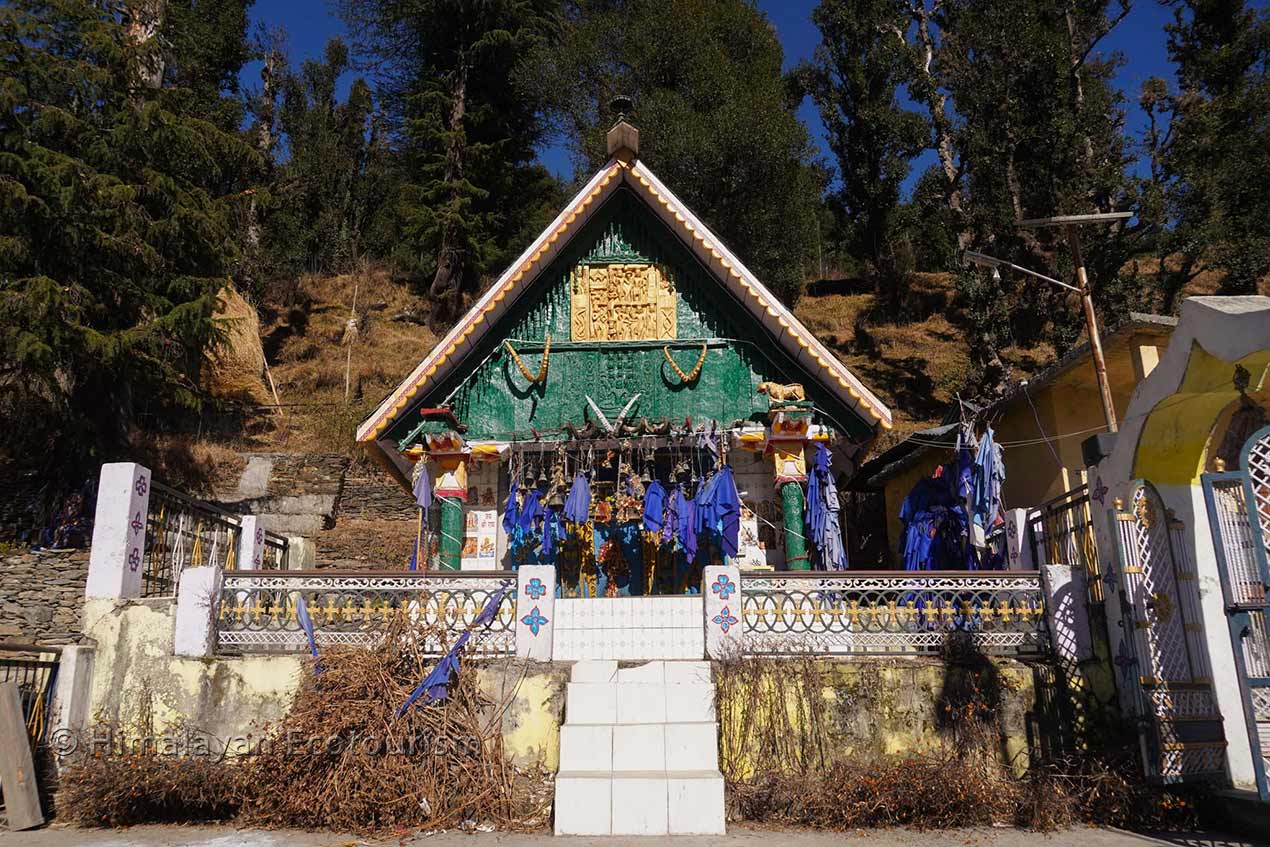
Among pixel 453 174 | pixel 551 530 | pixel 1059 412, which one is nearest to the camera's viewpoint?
pixel 551 530

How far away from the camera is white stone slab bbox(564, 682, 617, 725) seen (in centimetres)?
858

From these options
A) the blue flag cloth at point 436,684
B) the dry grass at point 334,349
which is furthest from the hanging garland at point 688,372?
the dry grass at point 334,349

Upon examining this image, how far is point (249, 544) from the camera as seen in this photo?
12.3 metres

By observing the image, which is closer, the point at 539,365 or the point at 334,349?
the point at 539,365

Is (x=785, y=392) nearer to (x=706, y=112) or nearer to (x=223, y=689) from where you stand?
(x=223, y=689)

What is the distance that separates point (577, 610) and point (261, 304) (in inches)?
1564

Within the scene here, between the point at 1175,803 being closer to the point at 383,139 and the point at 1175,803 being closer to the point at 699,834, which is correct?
the point at 699,834

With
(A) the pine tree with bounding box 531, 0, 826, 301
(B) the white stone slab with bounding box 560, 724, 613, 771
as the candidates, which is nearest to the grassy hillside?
(A) the pine tree with bounding box 531, 0, 826, 301

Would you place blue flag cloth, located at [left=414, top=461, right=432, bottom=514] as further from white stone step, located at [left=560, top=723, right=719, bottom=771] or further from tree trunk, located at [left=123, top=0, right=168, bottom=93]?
tree trunk, located at [left=123, top=0, right=168, bottom=93]

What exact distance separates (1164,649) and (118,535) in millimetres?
11190

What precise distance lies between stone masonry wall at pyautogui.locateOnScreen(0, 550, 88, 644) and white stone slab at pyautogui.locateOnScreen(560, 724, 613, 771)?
11.9 m

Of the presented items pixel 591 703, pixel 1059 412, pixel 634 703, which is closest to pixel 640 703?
pixel 634 703

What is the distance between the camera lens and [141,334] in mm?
19484

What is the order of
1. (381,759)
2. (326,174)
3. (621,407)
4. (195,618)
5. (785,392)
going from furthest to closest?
(326,174), (621,407), (785,392), (195,618), (381,759)
